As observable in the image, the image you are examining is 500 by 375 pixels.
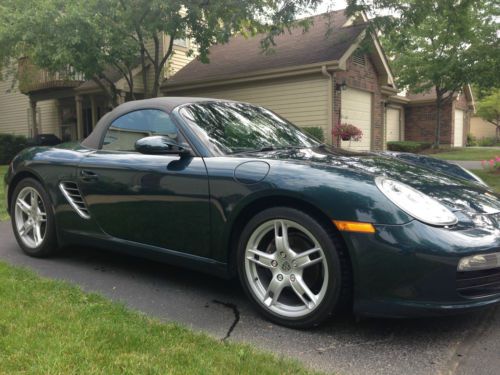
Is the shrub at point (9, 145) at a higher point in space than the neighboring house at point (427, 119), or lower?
lower

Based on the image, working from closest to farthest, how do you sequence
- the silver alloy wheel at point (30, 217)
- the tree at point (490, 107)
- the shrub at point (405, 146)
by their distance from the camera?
1. the silver alloy wheel at point (30, 217)
2. the shrub at point (405, 146)
3. the tree at point (490, 107)

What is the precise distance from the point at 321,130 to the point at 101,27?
20.8 ft

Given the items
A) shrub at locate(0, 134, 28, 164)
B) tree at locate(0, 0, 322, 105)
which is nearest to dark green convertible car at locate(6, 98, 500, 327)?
tree at locate(0, 0, 322, 105)

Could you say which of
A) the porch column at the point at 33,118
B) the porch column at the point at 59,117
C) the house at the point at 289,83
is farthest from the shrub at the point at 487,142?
the porch column at the point at 33,118

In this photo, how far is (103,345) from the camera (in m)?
2.40

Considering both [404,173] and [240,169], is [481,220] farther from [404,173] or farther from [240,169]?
[240,169]

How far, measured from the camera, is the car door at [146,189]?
3.04 meters

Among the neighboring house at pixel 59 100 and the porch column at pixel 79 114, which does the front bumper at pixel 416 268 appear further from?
the porch column at pixel 79 114

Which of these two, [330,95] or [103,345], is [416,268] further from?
[330,95]

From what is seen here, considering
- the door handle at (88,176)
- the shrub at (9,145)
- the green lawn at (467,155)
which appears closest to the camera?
the door handle at (88,176)

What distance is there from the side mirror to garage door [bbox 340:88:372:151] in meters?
11.5

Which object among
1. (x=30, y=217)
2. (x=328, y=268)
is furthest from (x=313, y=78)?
(x=328, y=268)

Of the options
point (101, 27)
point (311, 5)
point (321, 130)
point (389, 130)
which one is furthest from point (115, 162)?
point (389, 130)

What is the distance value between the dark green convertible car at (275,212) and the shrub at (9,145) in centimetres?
1590
